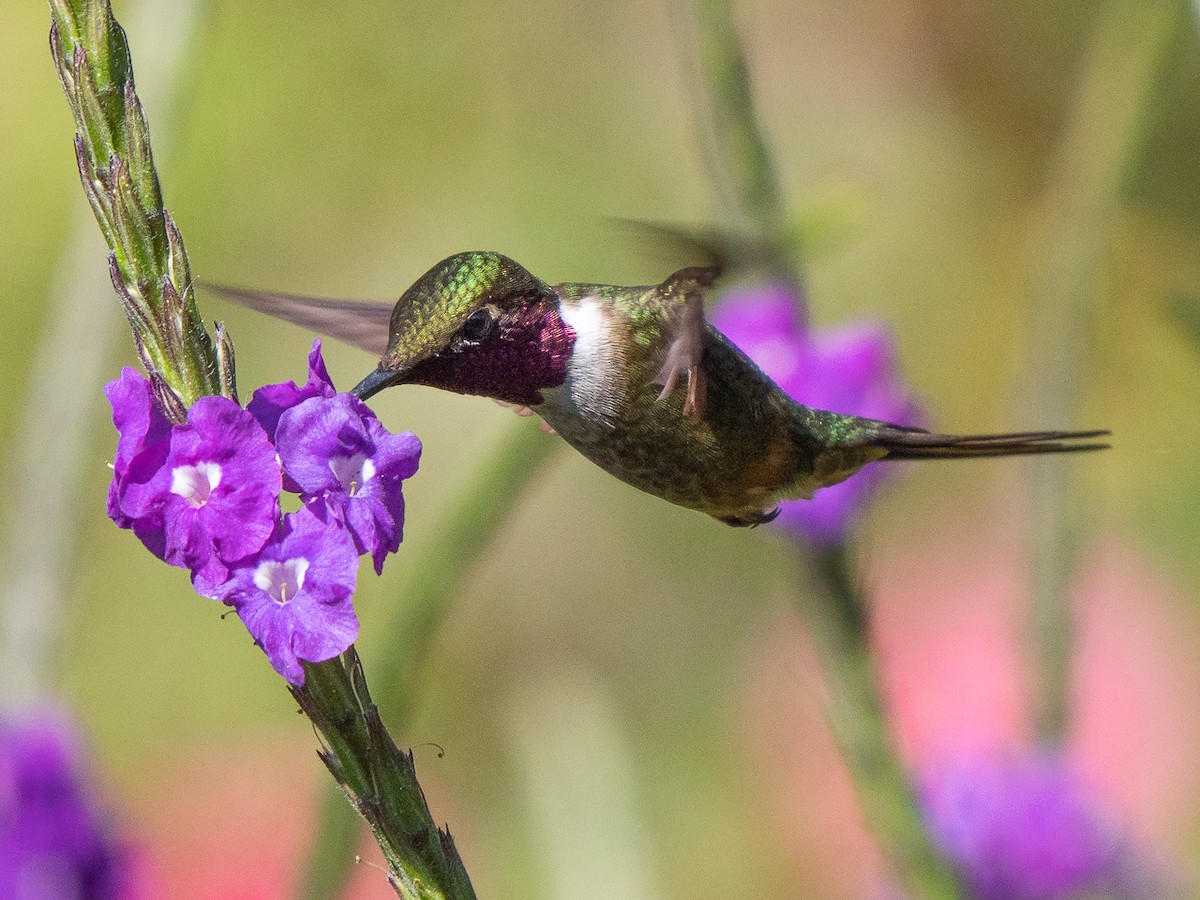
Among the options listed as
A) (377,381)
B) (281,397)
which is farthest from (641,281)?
(281,397)

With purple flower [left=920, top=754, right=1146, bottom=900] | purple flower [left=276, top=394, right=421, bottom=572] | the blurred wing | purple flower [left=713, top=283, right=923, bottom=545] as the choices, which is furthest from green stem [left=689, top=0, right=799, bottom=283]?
purple flower [left=920, top=754, right=1146, bottom=900]

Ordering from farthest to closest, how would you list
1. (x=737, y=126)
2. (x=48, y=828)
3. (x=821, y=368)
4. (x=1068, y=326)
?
1. (x=1068, y=326)
2. (x=821, y=368)
3. (x=737, y=126)
4. (x=48, y=828)

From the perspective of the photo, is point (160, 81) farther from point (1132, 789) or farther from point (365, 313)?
point (1132, 789)

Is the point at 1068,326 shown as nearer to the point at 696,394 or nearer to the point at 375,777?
the point at 696,394

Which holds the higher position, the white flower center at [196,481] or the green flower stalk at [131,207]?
the green flower stalk at [131,207]

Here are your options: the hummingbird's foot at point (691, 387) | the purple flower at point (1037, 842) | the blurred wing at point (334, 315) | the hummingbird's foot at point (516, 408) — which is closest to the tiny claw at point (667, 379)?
the hummingbird's foot at point (691, 387)

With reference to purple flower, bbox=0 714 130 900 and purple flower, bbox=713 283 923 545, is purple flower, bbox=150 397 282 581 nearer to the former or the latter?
purple flower, bbox=0 714 130 900

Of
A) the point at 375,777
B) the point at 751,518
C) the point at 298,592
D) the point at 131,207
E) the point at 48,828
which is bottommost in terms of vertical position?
the point at 48,828

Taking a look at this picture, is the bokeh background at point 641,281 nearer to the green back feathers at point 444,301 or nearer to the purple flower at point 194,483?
the green back feathers at point 444,301
